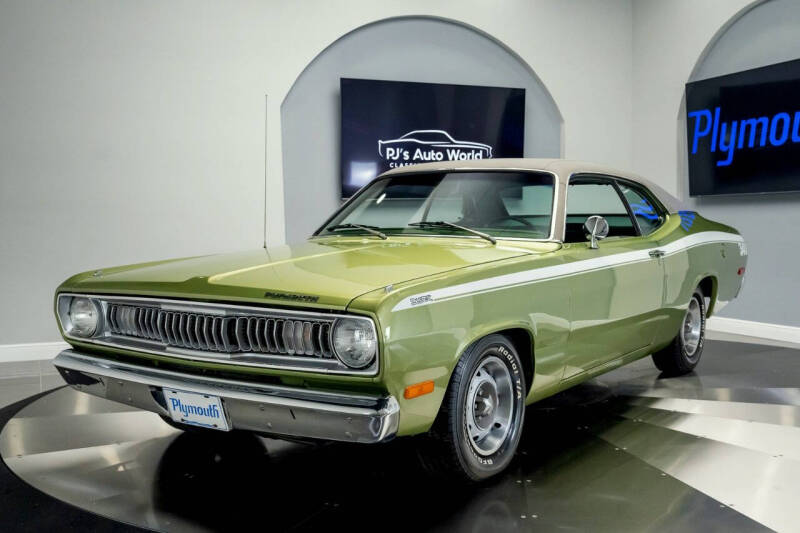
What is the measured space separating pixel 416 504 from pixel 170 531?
912mm

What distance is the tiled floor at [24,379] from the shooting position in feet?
16.6

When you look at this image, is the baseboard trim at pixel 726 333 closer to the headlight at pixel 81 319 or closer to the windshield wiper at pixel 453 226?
the headlight at pixel 81 319

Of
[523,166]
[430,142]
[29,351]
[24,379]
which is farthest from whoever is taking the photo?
[430,142]

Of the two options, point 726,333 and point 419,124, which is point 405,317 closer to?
point 419,124

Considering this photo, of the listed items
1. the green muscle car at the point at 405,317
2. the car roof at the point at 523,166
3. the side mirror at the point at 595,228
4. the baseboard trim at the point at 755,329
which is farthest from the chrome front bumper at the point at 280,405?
the baseboard trim at the point at 755,329

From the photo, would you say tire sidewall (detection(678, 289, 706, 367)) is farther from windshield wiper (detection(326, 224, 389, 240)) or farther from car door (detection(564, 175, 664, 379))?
windshield wiper (detection(326, 224, 389, 240))

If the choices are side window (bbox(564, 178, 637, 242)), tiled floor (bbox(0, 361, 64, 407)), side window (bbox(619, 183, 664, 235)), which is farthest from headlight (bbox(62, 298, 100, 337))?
side window (bbox(619, 183, 664, 235))

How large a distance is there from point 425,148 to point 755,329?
3.68 m

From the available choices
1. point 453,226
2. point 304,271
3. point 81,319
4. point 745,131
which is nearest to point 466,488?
point 304,271

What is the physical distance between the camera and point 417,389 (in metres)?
2.52

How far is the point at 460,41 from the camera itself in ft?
25.5

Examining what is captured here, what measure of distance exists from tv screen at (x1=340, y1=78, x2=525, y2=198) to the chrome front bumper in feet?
14.9

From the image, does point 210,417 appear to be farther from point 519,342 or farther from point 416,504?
point 519,342

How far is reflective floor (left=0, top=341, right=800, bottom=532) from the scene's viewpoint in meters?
2.73
